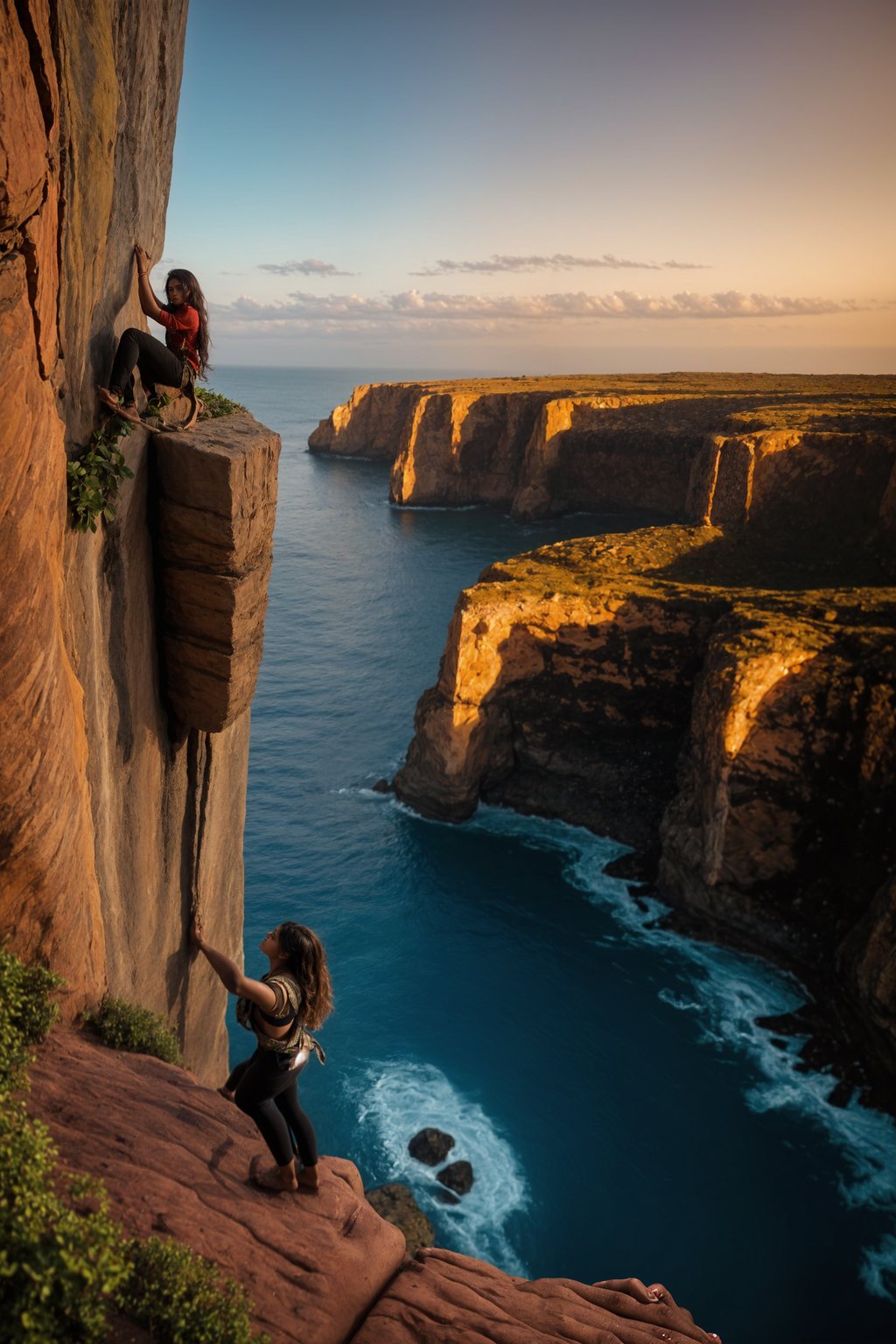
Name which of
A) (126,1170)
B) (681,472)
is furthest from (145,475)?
(681,472)

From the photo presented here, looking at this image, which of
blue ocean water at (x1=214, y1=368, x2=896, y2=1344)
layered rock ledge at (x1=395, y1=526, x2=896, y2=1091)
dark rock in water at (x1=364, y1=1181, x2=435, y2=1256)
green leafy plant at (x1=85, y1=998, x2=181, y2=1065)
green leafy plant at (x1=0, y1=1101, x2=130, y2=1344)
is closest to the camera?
green leafy plant at (x1=0, y1=1101, x2=130, y2=1344)

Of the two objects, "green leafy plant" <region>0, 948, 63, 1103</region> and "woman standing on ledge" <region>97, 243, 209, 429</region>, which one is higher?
"woman standing on ledge" <region>97, 243, 209, 429</region>

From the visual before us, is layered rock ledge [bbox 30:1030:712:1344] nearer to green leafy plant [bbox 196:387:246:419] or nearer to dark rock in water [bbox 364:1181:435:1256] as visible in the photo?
green leafy plant [bbox 196:387:246:419]

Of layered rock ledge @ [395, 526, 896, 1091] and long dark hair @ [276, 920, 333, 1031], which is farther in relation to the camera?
layered rock ledge @ [395, 526, 896, 1091]

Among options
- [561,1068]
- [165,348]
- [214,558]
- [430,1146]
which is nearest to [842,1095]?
[561,1068]

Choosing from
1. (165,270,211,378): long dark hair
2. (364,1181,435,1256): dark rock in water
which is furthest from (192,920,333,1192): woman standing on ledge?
(364,1181,435,1256): dark rock in water

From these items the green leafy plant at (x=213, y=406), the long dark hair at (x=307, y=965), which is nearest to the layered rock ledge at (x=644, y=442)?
the green leafy plant at (x=213, y=406)

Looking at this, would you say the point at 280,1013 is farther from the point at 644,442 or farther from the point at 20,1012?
the point at 644,442
